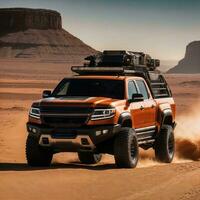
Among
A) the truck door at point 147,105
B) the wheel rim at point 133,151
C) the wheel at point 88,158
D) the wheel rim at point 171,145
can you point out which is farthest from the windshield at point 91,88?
the wheel rim at point 171,145

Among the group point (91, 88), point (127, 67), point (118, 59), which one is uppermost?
point (118, 59)

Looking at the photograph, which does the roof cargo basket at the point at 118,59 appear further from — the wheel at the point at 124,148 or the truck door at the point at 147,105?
the wheel at the point at 124,148

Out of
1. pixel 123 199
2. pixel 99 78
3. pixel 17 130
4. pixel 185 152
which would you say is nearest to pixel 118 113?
pixel 99 78

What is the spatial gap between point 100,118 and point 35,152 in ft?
4.62

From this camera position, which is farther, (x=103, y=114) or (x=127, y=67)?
(x=127, y=67)

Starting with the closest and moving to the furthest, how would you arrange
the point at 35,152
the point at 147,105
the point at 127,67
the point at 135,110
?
the point at 35,152 < the point at 135,110 < the point at 147,105 < the point at 127,67

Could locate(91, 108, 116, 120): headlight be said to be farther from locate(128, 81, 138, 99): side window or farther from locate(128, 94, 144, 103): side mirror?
locate(128, 81, 138, 99): side window

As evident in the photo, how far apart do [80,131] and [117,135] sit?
2.44ft

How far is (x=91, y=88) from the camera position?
41.4ft

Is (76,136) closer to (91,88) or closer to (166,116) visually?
(91,88)

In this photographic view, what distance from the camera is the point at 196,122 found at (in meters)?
21.0

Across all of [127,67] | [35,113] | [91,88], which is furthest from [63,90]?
[127,67]

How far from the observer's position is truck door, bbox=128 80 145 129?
40.4ft

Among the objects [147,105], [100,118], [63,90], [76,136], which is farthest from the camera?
[147,105]
